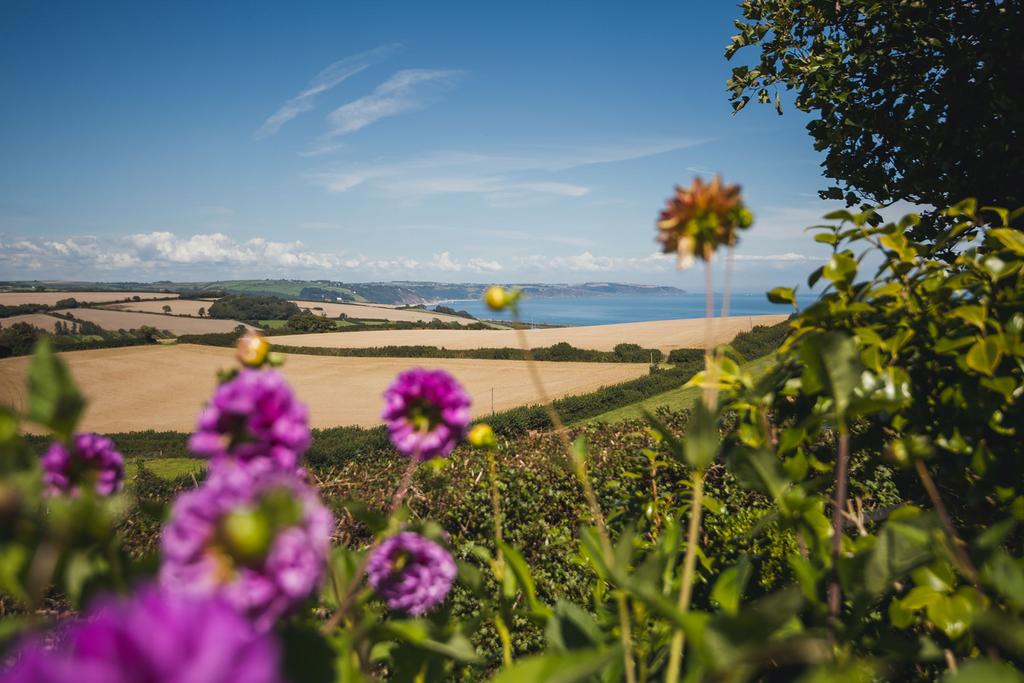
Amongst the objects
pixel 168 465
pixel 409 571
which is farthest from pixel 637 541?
pixel 168 465

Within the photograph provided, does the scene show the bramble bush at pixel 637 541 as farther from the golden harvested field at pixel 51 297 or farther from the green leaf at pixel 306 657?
the golden harvested field at pixel 51 297

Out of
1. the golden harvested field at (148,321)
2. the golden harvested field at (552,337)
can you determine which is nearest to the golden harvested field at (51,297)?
the golden harvested field at (148,321)

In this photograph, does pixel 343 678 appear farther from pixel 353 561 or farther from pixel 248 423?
pixel 353 561

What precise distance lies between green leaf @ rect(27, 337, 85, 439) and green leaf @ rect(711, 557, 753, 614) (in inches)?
40.8

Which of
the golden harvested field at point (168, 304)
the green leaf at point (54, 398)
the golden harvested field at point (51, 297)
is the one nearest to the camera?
the green leaf at point (54, 398)

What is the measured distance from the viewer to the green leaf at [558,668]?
58 centimetres

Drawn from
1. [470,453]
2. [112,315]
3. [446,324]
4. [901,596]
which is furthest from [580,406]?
[112,315]

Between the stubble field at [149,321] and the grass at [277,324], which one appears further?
the grass at [277,324]

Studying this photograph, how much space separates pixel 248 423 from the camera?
73 cm

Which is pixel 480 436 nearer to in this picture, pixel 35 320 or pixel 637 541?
pixel 637 541

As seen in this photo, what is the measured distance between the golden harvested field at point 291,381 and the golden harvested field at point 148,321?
9.90m

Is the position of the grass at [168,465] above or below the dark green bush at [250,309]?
below

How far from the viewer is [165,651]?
39 centimetres

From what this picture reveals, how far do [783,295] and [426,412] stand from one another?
1193mm
